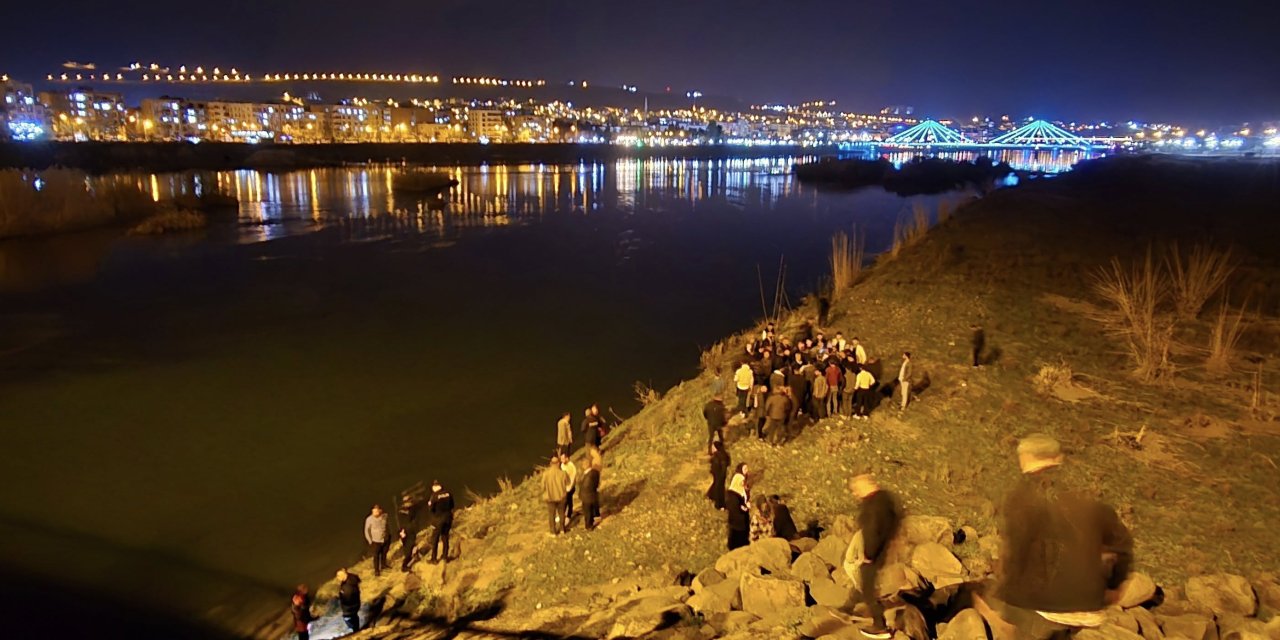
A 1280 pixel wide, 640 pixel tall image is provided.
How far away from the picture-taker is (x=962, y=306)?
1667 centimetres

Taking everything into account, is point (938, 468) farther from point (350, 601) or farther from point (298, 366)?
point (298, 366)

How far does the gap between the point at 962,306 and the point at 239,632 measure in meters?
14.4

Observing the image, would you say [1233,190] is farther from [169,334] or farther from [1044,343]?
[169,334]

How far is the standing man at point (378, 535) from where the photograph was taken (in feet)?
29.6

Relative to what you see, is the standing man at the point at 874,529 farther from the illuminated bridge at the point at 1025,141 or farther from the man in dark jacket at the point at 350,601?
the illuminated bridge at the point at 1025,141

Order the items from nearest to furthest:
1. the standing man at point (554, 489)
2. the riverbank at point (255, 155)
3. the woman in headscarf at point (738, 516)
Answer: the woman in headscarf at point (738, 516) < the standing man at point (554, 489) < the riverbank at point (255, 155)

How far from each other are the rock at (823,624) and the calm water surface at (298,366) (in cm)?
470

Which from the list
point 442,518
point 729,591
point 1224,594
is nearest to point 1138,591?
point 1224,594

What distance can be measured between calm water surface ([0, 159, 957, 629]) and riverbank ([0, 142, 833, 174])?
4828 centimetres

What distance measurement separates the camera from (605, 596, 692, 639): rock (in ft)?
21.0

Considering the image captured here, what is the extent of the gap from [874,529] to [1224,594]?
2887 millimetres

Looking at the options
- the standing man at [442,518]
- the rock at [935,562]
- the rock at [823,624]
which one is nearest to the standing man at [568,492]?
the standing man at [442,518]

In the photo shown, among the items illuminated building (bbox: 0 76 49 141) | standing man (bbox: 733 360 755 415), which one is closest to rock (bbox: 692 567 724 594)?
standing man (bbox: 733 360 755 415)

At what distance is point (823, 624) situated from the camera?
18.3 feet
